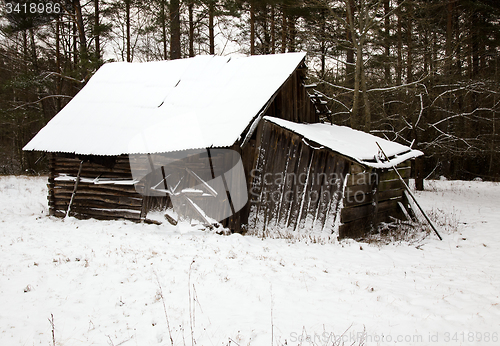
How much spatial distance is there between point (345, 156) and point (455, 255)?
3085 mm

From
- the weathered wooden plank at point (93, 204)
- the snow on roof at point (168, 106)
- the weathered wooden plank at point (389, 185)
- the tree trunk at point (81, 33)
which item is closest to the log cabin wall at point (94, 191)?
the weathered wooden plank at point (93, 204)

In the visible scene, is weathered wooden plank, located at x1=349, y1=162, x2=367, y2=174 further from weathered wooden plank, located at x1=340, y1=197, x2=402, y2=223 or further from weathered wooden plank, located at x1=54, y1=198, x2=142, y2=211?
weathered wooden plank, located at x1=54, y1=198, x2=142, y2=211

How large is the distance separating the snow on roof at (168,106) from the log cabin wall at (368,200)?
10.2 ft

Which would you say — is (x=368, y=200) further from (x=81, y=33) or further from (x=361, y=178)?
(x=81, y=33)

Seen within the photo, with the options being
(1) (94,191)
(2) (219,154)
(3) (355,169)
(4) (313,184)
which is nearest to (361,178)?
(3) (355,169)

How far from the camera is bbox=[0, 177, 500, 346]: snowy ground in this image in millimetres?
3801

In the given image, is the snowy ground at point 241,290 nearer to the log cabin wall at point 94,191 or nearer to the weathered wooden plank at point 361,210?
the weathered wooden plank at point 361,210

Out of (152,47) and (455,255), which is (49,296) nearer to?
(455,255)

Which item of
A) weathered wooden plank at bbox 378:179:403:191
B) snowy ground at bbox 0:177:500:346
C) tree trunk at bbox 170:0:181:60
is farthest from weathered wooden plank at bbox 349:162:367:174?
tree trunk at bbox 170:0:181:60

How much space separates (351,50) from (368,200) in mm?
11376

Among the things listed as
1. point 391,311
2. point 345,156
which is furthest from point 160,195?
point 391,311

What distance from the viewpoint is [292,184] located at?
8312 millimetres

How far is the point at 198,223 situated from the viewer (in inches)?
351

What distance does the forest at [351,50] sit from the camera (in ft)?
48.3
